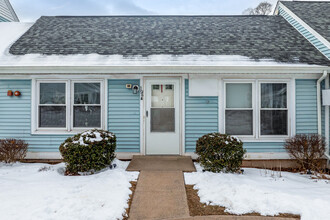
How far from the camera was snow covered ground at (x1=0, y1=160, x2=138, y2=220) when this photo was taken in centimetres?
292

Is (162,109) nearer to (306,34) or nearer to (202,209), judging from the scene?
(202,209)

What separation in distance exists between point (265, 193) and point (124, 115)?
3.71 m

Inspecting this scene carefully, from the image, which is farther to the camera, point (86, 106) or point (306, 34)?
point (306, 34)

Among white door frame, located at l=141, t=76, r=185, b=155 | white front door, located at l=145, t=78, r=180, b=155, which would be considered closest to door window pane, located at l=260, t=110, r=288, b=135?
white door frame, located at l=141, t=76, r=185, b=155

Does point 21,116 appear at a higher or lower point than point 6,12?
lower

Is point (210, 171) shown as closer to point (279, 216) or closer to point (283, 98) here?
point (279, 216)

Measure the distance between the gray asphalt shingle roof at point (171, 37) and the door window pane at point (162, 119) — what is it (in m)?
1.62

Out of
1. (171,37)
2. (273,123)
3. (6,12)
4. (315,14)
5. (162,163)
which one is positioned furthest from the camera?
(6,12)

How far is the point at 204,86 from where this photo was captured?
5551 millimetres

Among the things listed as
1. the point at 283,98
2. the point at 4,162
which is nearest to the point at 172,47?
the point at 283,98

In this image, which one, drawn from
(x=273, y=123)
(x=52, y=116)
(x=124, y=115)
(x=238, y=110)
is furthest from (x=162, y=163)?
(x=52, y=116)

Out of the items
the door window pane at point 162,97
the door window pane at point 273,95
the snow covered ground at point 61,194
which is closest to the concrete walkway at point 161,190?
the snow covered ground at point 61,194

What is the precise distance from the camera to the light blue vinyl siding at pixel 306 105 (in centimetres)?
555

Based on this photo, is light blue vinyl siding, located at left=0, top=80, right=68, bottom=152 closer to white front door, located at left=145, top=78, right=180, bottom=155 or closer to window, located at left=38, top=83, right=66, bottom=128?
window, located at left=38, top=83, right=66, bottom=128
